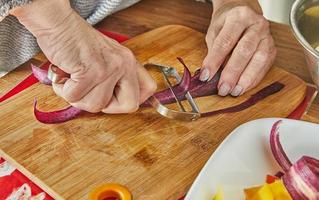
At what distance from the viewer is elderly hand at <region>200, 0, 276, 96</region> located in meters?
0.93

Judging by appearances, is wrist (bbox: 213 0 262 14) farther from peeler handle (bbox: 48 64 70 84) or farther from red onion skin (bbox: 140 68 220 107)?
peeler handle (bbox: 48 64 70 84)

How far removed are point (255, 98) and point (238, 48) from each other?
0.10 meters

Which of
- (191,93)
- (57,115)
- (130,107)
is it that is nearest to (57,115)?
(57,115)

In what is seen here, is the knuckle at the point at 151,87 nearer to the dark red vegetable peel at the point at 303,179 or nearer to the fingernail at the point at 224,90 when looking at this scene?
the fingernail at the point at 224,90

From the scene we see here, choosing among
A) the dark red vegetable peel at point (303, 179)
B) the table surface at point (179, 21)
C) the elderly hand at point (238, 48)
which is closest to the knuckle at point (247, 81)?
the elderly hand at point (238, 48)

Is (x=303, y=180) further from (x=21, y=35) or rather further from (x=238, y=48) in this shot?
(x=21, y=35)

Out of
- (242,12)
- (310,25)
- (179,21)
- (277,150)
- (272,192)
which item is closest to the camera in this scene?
(272,192)

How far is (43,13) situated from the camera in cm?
72

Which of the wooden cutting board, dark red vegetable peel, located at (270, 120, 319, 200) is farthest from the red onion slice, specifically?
the wooden cutting board

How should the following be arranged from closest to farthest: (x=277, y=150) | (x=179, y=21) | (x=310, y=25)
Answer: (x=277, y=150) < (x=310, y=25) < (x=179, y=21)

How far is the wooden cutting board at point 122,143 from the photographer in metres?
0.75

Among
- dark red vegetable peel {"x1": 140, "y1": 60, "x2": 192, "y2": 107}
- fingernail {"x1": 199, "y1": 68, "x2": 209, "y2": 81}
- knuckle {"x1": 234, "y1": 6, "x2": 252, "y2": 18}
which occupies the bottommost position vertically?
dark red vegetable peel {"x1": 140, "y1": 60, "x2": 192, "y2": 107}

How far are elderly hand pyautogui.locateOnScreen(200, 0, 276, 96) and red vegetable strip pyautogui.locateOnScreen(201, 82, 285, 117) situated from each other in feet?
0.07

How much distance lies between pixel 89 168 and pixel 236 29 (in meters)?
0.39
